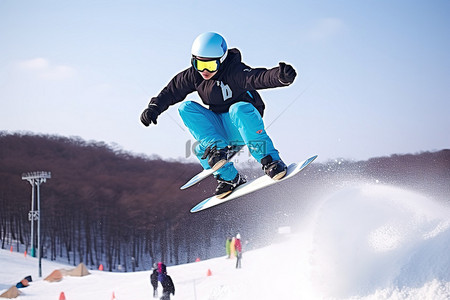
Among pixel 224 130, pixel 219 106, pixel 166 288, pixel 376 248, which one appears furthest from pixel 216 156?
pixel 166 288

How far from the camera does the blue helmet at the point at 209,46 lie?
438 cm

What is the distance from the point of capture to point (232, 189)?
5918mm

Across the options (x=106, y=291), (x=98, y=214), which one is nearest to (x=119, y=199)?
(x=98, y=214)

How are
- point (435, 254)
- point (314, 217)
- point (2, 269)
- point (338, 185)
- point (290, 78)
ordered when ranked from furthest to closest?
point (2, 269) < point (338, 185) < point (314, 217) < point (435, 254) < point (290, 78)

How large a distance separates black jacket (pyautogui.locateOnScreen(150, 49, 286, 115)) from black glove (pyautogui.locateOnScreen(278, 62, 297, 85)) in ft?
0.28

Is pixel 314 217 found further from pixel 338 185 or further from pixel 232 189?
pixel 232 189

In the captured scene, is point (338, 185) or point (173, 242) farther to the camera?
point (173, 242)

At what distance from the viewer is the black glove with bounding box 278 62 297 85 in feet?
12.6

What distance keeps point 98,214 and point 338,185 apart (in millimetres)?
38281

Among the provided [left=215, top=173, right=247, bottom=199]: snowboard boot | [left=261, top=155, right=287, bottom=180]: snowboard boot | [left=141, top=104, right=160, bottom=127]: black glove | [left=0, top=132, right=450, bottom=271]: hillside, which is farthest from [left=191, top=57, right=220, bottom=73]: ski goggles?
[left=0, top=132, right=450, bottom=271]: hillside

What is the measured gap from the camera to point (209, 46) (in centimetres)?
Result: 438

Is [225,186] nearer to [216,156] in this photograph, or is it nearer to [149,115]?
[216,156]

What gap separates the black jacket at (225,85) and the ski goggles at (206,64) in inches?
5.1

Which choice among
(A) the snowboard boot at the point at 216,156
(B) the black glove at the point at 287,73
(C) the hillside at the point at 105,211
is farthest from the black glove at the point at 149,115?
(C) the hillside at the point at 105,211
